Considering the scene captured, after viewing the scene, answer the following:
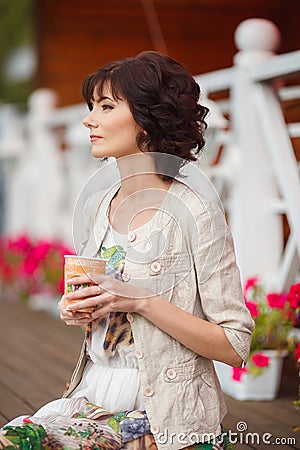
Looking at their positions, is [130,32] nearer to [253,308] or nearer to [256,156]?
[256,156]

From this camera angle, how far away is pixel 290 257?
10.6 feet

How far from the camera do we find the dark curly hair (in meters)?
1.72

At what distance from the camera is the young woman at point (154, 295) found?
5.55 ft

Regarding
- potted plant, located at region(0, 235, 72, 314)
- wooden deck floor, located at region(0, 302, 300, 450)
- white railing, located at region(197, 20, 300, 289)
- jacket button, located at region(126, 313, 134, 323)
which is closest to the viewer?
jacket button, located at region(126, 313, 134, 323)

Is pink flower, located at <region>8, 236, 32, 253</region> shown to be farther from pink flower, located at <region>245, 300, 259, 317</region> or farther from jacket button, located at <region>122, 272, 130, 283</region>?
jacket button, located at <region>122, 272, 130, 283</region>

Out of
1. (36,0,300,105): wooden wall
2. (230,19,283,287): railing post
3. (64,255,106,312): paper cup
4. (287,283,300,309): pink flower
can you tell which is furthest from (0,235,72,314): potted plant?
(64,255,106,312): paper cup

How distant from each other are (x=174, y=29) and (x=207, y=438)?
7015 millimetres

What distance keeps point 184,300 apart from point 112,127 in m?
0.37

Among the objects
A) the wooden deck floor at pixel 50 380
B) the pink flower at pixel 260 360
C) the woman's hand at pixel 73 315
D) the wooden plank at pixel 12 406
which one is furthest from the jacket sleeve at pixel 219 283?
the pink flower at pixel 260 360

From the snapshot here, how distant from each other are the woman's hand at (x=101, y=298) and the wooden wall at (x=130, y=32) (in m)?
6.60

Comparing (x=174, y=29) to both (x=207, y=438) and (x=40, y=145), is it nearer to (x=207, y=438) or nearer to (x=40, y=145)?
(x=40, y=145)

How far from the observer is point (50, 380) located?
3336mm

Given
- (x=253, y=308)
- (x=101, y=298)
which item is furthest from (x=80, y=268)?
(x=253, y=308)

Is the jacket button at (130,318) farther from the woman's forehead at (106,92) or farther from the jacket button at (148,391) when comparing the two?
the woman's forehead at (106,92)
